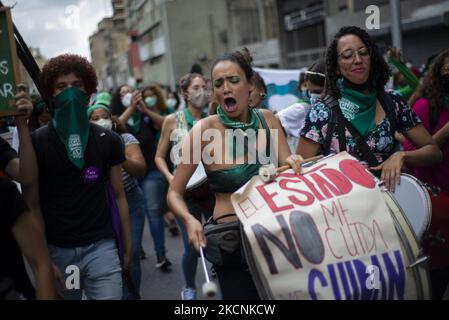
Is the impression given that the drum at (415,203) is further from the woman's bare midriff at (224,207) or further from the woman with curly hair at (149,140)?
the woman with curly hair at (149,140)

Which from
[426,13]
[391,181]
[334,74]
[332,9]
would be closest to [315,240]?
[391,181]

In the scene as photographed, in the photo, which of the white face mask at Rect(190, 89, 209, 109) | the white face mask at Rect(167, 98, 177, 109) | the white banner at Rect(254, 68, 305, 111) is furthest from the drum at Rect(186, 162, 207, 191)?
the white face mask at Rect(167, 98, 177, 109)

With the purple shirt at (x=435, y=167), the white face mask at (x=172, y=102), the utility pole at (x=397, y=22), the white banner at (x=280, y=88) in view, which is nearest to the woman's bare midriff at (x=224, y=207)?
the purple shirt at (x=435, y=167)

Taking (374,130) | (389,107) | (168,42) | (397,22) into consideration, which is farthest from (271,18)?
(374,130)

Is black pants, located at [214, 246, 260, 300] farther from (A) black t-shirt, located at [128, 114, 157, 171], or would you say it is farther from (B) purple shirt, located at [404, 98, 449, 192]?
(A) black t-shirt, located at [128, 114, 157, 171]

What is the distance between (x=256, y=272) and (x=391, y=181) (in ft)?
3.07

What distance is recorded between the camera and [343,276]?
2.15m

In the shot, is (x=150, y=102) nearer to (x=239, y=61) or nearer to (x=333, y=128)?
(x=239, y=61)

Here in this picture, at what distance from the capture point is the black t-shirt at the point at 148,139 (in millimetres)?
6160

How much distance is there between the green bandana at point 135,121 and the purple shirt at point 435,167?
11.0 ft

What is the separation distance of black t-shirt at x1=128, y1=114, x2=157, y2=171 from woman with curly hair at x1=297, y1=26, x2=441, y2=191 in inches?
131

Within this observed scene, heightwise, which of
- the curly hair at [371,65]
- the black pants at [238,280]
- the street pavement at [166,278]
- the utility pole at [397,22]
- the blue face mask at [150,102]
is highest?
the utility pole at [397,22]

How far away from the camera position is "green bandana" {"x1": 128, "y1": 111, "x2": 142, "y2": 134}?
20.7 feet

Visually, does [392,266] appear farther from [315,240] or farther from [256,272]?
[256,272]
